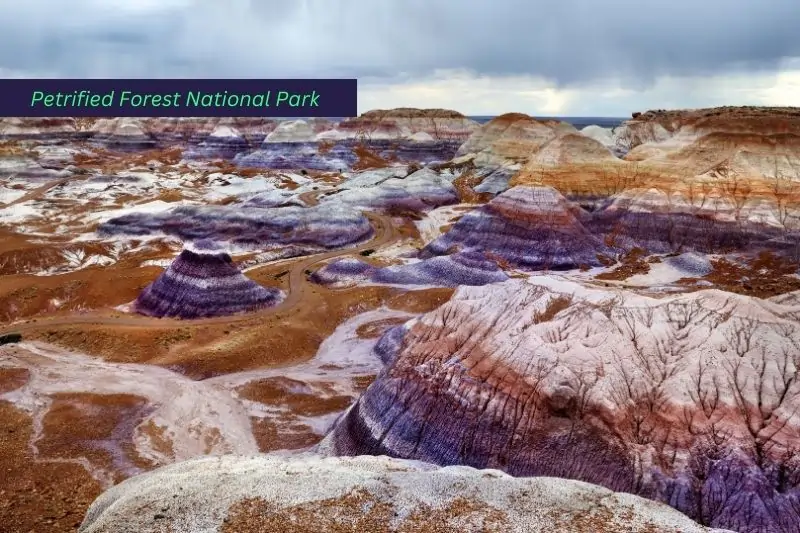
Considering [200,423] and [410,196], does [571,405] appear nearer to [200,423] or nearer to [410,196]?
[200,423]

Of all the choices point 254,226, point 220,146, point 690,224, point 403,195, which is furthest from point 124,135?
point 690,224

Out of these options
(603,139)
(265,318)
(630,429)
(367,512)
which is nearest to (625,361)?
(630,429)

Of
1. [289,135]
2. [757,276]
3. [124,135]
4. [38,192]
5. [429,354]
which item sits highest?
[124,135]

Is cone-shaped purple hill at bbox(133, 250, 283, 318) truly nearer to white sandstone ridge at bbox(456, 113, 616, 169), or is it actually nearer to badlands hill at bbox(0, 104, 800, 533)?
badlands hill at bbox(0, 104, 800, 533)

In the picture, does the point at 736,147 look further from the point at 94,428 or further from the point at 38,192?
the point at 38,192

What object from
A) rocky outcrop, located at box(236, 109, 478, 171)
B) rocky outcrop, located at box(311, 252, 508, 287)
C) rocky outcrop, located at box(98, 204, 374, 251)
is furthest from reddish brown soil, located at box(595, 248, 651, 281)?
rocky outcrop, located at box(236, 109, 478, 171)

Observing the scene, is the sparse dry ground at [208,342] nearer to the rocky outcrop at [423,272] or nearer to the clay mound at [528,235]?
the rocky outcrop at [423,272]

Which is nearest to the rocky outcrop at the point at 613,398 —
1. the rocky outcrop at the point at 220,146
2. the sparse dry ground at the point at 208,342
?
the sparse dry ground at the point at 208,342
